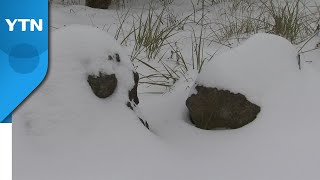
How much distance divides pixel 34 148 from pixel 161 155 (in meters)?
0.38

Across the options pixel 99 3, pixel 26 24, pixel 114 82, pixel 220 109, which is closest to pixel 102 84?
pixel 114 82

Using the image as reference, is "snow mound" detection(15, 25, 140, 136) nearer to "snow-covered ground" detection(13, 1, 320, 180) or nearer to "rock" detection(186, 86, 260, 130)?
"snow-covered ground" detection(13, 1, 320, 180)

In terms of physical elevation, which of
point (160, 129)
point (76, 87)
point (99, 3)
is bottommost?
point (160, 129)

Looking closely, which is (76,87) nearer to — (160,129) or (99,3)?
(160,129)

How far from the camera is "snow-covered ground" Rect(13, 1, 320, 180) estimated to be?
1.27 metres

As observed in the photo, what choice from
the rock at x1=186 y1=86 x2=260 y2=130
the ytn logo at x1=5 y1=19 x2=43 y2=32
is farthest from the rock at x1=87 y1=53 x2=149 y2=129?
the ytn logo at x1=5 y1=19 x2=43 y2=32

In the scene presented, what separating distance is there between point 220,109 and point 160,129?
23cm

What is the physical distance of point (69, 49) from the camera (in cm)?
142

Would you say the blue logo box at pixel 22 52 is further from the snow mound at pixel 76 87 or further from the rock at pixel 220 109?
the rock at pixel 220 109

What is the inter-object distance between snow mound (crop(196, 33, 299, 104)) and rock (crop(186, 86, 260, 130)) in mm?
27

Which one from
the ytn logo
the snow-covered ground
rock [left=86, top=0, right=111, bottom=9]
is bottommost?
the snow-covered ground

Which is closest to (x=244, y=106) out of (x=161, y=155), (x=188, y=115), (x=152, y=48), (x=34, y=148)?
(x=188, y=115)

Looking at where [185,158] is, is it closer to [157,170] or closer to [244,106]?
[157,170]

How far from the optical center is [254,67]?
1.71 m
